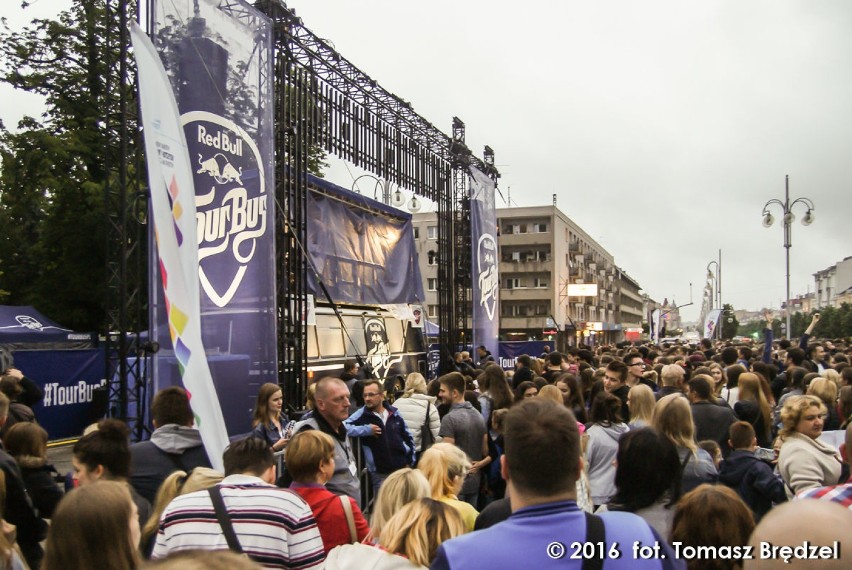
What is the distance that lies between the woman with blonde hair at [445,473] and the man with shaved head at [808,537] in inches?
96.6

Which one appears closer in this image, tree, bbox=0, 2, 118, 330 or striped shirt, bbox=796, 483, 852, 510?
striped shirt, bbox=796, 483, 852, 510

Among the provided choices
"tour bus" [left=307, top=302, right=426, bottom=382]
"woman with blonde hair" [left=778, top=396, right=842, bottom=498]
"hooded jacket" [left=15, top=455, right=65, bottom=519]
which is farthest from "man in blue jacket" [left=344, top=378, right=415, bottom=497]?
"tour bus" [left=307, top=302, right=426, bottom=382]

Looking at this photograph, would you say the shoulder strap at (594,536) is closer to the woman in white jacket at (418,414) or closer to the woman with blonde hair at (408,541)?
the woman with blonde hair at (408,541)

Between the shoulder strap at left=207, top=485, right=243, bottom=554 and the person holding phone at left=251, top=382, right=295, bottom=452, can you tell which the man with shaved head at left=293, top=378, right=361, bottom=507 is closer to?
the person holding phone at left=251, top=382, right=295, bottom=452

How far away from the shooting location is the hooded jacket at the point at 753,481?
14.7ft

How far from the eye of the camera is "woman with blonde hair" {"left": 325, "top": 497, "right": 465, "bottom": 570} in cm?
288

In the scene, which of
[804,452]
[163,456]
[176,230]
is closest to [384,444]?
[163,456]

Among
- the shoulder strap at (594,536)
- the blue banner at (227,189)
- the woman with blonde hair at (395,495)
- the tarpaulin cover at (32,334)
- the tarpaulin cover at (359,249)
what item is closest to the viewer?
the shoulder strap at (594,536)

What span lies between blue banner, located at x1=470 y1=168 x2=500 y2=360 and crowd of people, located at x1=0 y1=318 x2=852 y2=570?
14279 millimetres

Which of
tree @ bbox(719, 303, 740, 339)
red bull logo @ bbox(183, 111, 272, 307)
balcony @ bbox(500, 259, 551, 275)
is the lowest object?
tree @ bbox(719, 303, 740, 339)

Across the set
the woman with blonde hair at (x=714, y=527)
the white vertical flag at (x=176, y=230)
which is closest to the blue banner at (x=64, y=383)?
the white vertical flag at (x=176, y=230)

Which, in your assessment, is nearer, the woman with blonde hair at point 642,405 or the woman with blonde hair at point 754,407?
the woman with blonde hair at point 642,405

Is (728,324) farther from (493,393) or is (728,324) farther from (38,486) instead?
(38,486)

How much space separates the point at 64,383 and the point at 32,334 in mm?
1852
